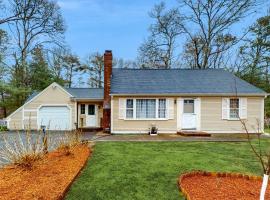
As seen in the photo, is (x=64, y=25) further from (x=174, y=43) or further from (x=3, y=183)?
(x=3, y=183)

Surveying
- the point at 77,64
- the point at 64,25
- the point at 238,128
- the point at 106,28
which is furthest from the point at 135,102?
the point at 77,64

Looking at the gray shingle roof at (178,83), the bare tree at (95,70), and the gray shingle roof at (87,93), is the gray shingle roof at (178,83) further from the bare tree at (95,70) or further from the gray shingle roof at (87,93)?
the bare tree at (95,70)

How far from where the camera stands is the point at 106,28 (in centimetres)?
2380

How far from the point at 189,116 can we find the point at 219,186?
36.0 feet

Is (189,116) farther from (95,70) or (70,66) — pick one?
(70,66)

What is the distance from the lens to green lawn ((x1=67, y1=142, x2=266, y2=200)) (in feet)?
16.7

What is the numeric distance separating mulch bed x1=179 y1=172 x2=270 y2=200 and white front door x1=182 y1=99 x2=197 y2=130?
10.00 meters

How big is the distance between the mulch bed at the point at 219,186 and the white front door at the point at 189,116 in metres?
10.00

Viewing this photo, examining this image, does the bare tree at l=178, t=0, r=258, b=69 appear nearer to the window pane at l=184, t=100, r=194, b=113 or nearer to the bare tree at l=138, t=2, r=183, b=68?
the bare tree at l=138, t=2, r=183, b=68

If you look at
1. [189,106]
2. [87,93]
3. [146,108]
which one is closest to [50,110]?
[87,93]

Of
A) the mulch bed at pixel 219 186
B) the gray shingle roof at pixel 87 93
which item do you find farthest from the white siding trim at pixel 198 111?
the mulch bed at pixel 219 186

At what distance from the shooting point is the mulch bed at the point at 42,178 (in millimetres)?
4816

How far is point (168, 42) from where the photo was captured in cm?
3023

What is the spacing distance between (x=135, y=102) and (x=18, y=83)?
58.5ft
